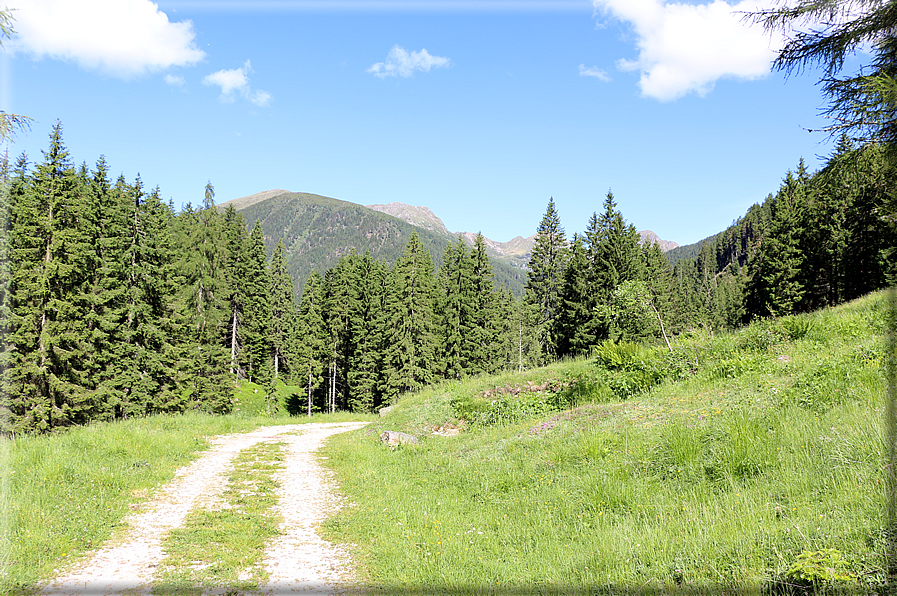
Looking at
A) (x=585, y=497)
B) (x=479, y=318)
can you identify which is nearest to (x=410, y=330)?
(x=479, y=318)

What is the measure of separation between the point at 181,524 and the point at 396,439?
6.80 m

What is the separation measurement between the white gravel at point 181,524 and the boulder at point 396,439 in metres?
2.44

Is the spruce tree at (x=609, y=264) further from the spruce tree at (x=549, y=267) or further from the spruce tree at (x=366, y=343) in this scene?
the spruce tree at (x=366, y=343)

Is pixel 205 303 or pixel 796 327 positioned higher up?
pixel 205 303

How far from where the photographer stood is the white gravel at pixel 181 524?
4.89 m

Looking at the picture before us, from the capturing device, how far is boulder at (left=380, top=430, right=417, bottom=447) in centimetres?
1260

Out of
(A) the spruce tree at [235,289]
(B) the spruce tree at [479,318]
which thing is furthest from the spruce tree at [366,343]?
(A) the spruce tree at [235,289]

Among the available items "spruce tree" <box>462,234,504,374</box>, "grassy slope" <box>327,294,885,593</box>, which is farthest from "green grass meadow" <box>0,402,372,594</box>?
"spruce tree" <box>462,234,504,374</box>

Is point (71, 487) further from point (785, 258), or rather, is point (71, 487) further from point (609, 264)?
point (785, 258)

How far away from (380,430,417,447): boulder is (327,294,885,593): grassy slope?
2.91ft

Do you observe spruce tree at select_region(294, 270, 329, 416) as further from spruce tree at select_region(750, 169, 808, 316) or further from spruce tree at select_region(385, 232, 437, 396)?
spruce tree at select_region(750, 169, 808, 316)

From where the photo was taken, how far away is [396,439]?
12914 mm

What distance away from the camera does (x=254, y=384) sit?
51.1m

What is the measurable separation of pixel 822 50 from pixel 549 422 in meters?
9.30
